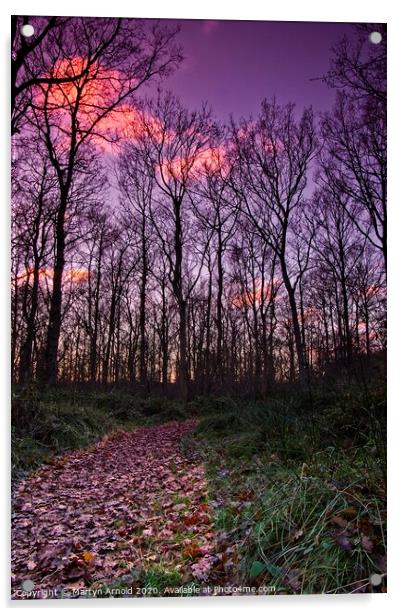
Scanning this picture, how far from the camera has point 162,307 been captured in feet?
16.4

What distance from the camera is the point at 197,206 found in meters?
4.32

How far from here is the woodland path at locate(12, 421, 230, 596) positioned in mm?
2924

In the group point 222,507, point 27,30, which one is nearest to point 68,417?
point 222,507

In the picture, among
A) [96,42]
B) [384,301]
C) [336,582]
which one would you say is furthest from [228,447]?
[96,42]

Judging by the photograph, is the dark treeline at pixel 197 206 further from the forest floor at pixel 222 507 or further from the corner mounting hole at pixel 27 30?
the forest floor at pixel 222 507

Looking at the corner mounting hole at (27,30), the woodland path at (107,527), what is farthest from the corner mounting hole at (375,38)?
the woodland path at (107,527)

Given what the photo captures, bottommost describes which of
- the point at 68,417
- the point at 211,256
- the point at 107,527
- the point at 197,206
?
the point at 107,527

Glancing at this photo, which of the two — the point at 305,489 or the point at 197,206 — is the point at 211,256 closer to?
the point at 197,206

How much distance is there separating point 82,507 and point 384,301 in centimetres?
293
